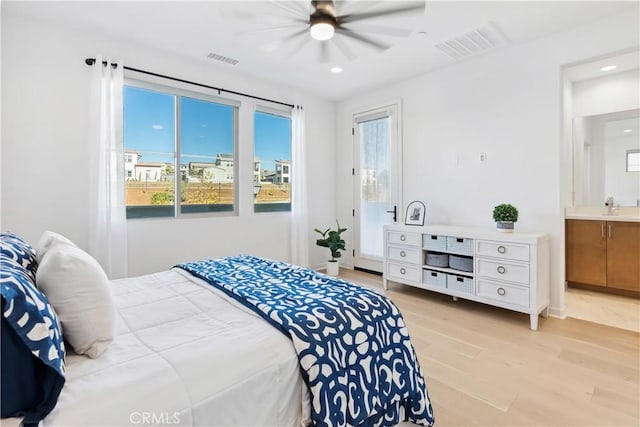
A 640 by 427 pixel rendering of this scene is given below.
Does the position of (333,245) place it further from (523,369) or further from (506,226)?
(523,369)

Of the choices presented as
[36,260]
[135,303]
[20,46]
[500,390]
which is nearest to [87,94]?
[20,46]

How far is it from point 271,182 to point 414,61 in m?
2.40

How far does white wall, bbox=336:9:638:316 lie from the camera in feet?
9.66

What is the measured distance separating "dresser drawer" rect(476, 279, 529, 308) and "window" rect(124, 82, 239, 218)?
3.07 m

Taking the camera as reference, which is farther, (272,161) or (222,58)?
(272,161)

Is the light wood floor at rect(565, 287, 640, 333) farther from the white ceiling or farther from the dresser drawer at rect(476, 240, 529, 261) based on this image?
the white ceiling

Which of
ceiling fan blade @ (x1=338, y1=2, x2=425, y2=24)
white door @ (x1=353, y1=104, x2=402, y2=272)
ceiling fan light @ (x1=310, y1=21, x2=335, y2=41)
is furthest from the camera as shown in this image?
white door @ (x1=353, y1=104, x2=402, y2=272)

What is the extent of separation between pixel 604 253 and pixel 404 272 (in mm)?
2329

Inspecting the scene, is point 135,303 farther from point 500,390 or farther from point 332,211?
point 332,211

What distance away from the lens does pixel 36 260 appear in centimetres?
139

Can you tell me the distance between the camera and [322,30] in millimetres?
1927

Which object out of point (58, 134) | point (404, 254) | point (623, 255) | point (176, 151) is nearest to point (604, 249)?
point (623, 255)

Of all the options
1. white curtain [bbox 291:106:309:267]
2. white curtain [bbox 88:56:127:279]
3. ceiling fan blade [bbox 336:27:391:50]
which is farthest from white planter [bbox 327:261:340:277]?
ceiling fan blade [bbox 336:27:391:50]

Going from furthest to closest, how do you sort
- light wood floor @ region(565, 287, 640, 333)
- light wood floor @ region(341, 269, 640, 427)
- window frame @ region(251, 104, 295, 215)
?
window frame @ region(251, 104, 295, 215) → light wood floor @ region(565, 287, 640, 333) → light wood floor @ region(341, 269, 640, 427)
